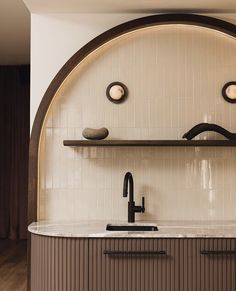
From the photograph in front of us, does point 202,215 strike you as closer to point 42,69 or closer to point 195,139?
point 195,139

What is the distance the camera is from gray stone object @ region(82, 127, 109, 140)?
2.89 metres

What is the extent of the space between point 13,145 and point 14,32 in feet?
7.28

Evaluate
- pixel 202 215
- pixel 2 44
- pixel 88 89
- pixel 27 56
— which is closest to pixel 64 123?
pixel 88 89

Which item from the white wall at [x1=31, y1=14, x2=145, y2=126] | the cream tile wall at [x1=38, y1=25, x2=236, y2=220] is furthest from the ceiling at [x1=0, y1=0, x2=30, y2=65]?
the cream tile wall at [x1=38, y1=25, x2=236, y2=220]

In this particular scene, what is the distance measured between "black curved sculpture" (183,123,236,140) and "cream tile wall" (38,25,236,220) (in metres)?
0.18

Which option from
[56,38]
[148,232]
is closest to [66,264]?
[148,232]

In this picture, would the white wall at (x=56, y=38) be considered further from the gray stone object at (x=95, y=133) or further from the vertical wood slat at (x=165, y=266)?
the vertical wood slat at (x=165, y=266)

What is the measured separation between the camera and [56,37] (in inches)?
121

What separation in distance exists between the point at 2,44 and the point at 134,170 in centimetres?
295

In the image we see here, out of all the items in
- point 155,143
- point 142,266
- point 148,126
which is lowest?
point 142,266

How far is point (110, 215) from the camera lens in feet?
9.93

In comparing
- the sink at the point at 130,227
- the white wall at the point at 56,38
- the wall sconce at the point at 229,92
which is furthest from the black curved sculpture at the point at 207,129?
the white wall at the point at 56,38

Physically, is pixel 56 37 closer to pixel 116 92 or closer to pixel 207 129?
pixel 116 92

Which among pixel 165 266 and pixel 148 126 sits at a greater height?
pixel 148 126
